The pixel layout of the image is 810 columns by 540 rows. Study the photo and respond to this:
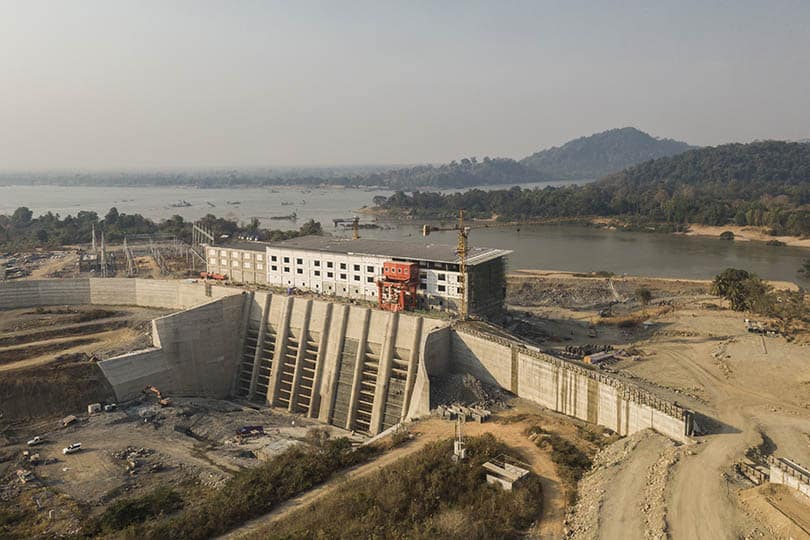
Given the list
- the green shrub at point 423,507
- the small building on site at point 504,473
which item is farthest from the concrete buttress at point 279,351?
the small building on site at point 504,473

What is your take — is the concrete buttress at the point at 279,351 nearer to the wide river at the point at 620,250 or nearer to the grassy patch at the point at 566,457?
the grassy patch at the point at 566,457

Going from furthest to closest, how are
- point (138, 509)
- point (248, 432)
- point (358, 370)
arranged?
point (358, 370)
point (248, 432)
point (138, 509)

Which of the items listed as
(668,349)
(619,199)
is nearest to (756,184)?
(619,199)

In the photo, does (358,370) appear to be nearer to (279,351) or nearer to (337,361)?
(337,361)

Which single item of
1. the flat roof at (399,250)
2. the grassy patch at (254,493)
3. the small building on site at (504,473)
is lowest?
the grassy patch at (254,493)

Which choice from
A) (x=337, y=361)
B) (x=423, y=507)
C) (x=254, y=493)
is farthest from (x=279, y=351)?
(x=423, y=507)

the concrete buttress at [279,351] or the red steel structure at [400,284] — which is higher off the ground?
the red steel structure at [400,284]
